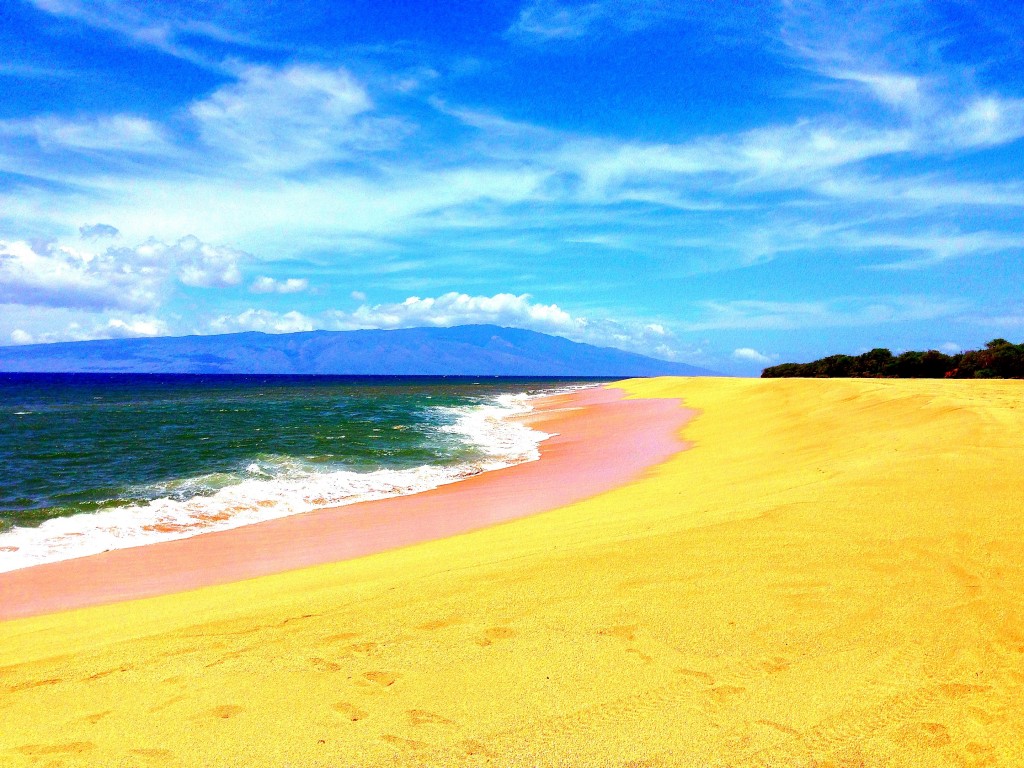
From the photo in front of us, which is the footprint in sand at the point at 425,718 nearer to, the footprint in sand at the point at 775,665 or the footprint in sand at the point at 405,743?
the footprint in sand at the point at 405,743

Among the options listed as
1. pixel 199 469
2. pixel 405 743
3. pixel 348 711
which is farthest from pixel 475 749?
pixel 199 469

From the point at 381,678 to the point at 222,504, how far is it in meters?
10.3

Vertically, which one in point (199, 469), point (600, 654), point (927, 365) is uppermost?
point (927, 365)

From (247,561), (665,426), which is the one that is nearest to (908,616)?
(247,561)

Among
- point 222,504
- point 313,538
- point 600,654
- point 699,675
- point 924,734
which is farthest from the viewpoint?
point 222,504

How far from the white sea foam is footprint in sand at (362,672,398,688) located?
7.95m

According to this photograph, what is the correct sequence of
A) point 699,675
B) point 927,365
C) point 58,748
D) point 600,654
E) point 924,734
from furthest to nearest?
point 927,365 < point 600,654 < point 699,675 < point 58,748 < point 924,734

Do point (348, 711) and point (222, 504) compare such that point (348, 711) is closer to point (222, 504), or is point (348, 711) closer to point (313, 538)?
point (313, 538)

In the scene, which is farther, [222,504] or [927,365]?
[927,365]

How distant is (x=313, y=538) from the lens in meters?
9.77

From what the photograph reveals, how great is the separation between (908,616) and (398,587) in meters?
3.90

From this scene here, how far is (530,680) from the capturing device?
3607mm

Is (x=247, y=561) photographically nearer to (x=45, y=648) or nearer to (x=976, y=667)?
(x=45, y=648)

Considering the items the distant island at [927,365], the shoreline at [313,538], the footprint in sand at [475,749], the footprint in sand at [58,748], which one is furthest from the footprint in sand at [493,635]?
the distant island at [927,365]
